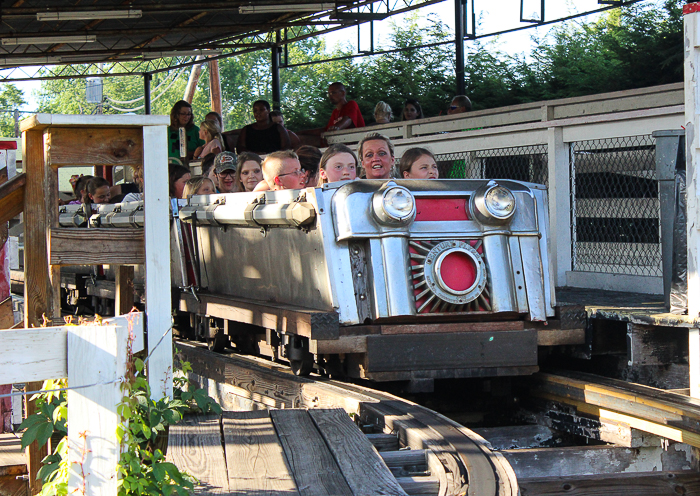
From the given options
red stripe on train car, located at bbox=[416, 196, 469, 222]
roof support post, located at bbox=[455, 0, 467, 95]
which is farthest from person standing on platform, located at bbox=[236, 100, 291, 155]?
red stripe on train car, located at bbox=[416, 196, 469, 222]

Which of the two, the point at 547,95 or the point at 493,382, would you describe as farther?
the point at 547,95

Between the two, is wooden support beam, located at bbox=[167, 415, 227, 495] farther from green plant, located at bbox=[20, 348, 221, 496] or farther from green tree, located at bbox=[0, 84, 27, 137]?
green tree, located at bbox=[0, 84, 27, 137]

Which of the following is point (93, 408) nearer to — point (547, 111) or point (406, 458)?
point (406, 458)

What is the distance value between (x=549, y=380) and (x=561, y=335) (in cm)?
29

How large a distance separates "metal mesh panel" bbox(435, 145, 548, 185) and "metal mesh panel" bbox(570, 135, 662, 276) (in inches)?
19.7

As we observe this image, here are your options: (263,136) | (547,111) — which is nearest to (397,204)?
(547,111)

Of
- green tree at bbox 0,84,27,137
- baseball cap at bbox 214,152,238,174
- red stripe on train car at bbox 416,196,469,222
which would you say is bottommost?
red stripe on train car at bbox 416,196,469,222

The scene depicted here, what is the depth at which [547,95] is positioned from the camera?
19.4m

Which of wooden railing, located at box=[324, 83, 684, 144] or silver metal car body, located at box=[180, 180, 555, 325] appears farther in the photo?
wooden railing, located at box=[324, 83, 684, 144]

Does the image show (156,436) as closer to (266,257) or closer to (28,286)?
(28,286)

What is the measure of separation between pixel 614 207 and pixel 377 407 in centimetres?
412

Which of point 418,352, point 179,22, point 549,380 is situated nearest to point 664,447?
point 549,380

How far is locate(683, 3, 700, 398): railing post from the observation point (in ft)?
15.7

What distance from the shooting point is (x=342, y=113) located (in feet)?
43.0
